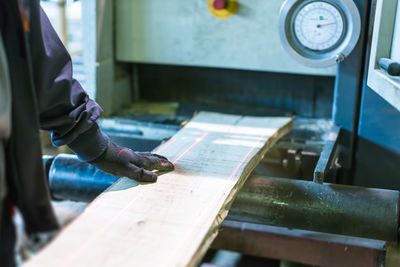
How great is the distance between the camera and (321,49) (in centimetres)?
188

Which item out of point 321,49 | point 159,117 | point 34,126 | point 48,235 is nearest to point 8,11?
point 34,126

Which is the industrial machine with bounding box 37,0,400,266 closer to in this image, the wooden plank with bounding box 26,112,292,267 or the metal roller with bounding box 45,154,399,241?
the metal roller with bounding box 45,154,399,241

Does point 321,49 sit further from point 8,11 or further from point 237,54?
point 8,11

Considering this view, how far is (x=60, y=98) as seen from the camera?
108cm

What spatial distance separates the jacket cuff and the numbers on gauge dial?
3.22 feet


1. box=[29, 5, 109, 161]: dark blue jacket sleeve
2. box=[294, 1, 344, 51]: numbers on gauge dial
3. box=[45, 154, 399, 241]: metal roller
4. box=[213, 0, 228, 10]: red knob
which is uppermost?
box=[213, 0, 228, 10]: red knob

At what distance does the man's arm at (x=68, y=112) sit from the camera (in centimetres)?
97

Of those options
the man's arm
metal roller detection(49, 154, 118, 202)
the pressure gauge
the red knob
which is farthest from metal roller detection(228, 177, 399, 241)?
the red knob

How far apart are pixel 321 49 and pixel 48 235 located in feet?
4.58

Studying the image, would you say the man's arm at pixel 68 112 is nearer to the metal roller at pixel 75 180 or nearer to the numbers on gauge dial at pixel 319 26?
the metal roller at pixel 75 180

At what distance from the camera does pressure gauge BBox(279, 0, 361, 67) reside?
1.81 m

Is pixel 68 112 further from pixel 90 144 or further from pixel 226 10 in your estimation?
pixel 226 10

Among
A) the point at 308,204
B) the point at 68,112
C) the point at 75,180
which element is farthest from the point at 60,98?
the point at 308,204

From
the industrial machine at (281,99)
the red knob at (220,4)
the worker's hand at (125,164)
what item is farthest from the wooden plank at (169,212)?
the red knob at (220,4)
